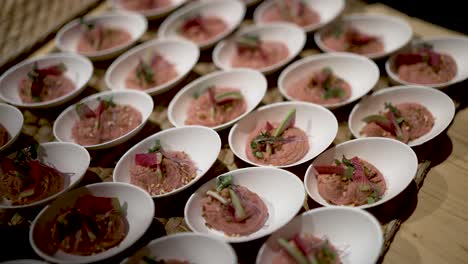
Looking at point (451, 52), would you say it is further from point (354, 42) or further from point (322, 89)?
point (322, 89)

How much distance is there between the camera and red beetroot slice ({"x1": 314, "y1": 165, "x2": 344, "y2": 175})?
2.97 m

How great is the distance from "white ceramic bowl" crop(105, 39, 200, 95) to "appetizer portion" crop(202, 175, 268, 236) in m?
1.40

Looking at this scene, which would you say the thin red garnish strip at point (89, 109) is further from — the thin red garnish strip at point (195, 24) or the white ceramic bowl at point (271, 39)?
the thin red garnish strip at point (195, 24)

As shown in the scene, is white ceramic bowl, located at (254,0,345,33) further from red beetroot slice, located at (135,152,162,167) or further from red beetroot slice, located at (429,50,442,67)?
red beetroot slice, located at (135,152,162,167)

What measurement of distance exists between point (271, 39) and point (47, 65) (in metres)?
2.21

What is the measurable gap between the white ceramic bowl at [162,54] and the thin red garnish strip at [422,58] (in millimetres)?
1824

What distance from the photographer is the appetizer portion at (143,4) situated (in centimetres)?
506

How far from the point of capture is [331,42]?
4.32m

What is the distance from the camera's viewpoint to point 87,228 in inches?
109

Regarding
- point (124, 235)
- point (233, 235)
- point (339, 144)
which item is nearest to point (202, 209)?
point (233, 235)

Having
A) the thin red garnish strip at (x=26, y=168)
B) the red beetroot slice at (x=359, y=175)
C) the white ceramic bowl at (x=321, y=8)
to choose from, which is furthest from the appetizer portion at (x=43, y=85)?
the red beetroot slice at (x=359, y=175)

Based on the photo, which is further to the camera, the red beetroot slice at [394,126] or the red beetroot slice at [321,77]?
the red beetroot slice at [321,77]

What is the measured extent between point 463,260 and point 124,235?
2079mm

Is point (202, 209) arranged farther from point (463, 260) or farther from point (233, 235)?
point (463, 260)
